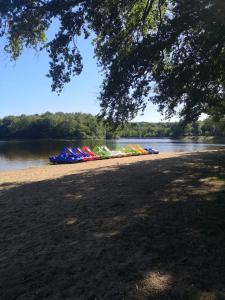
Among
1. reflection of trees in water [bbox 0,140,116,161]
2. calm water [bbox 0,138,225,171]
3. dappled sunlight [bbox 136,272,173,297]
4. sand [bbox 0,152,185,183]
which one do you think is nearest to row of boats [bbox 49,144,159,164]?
calm water [bbox 0,138,225,171]

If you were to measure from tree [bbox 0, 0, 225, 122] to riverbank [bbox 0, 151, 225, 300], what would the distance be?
3.57 metres

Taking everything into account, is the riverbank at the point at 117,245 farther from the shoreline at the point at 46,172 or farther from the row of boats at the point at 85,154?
the row of boats at the point at 85,154

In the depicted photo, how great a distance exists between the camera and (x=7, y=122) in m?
166

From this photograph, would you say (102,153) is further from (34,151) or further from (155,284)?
(155,284)

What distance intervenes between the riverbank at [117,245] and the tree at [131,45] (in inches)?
140

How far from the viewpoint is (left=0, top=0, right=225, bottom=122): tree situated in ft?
34.5

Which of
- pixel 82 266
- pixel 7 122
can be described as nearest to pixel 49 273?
pixel 82 266

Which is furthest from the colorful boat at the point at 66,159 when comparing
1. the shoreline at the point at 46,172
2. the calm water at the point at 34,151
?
the shoreline at the point at 46,172

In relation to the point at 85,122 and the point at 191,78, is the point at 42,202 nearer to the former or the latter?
the point at 191,78

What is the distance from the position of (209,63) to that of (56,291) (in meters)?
9.47

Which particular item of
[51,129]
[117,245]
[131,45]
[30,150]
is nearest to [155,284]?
[117,245]

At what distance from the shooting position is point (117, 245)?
589cm

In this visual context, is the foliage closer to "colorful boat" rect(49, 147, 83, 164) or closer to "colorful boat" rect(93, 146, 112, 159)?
"colorful boat" rect(93, 146, 112, 159)

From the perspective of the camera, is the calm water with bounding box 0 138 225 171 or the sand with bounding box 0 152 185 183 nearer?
the sand with bounding box 0 152 185 183
